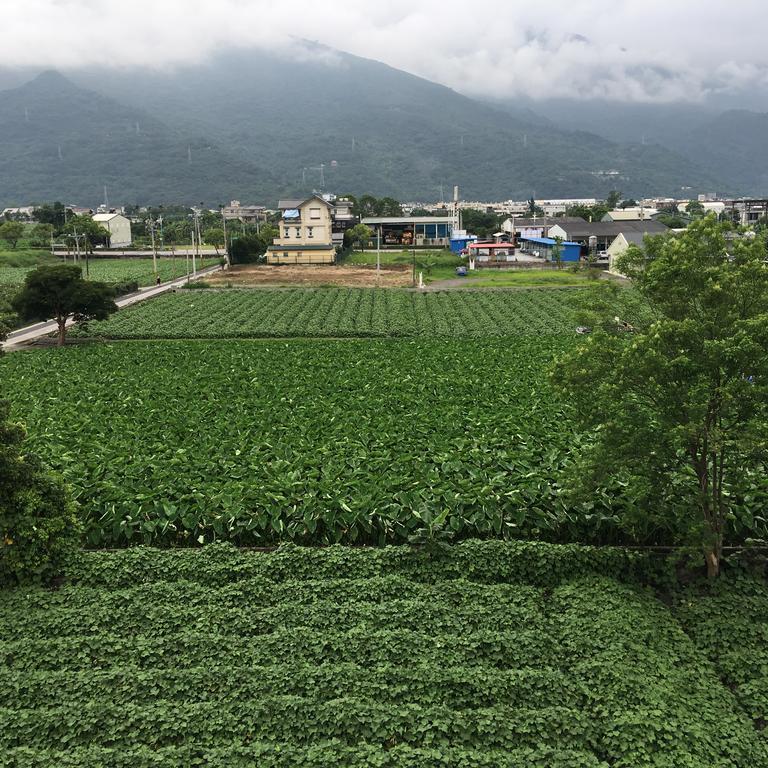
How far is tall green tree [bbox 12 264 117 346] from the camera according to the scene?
35688mm

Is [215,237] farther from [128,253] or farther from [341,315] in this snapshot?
[341,315]

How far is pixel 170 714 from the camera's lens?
9344 mm

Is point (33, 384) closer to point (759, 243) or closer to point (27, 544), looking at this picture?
point (27, 544)

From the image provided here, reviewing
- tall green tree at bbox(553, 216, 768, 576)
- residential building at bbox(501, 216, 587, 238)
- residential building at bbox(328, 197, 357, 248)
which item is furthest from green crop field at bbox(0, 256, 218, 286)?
tall green tree at bbox(553, 216, 768, 576)

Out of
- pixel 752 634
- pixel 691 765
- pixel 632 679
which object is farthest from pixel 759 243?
pixel 691 765

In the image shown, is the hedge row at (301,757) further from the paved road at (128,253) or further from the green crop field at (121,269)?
the paved road at (128,253)

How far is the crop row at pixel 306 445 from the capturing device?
14977mm

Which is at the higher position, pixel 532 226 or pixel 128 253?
pixel 532 226

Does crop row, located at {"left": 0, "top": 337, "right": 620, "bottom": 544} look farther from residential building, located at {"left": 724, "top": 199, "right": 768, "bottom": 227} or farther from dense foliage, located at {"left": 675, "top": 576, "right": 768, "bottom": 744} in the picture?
residential building, located at {"left": 724, "top": 199, "right": 768, "bottom": 227}

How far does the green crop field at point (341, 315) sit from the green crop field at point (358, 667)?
27287 mm

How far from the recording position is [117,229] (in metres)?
117

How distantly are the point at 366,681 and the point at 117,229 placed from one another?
4756 inches

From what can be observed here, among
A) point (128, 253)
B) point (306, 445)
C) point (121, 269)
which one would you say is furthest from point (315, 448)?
point (128, 253)

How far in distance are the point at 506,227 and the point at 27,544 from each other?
116 metres
